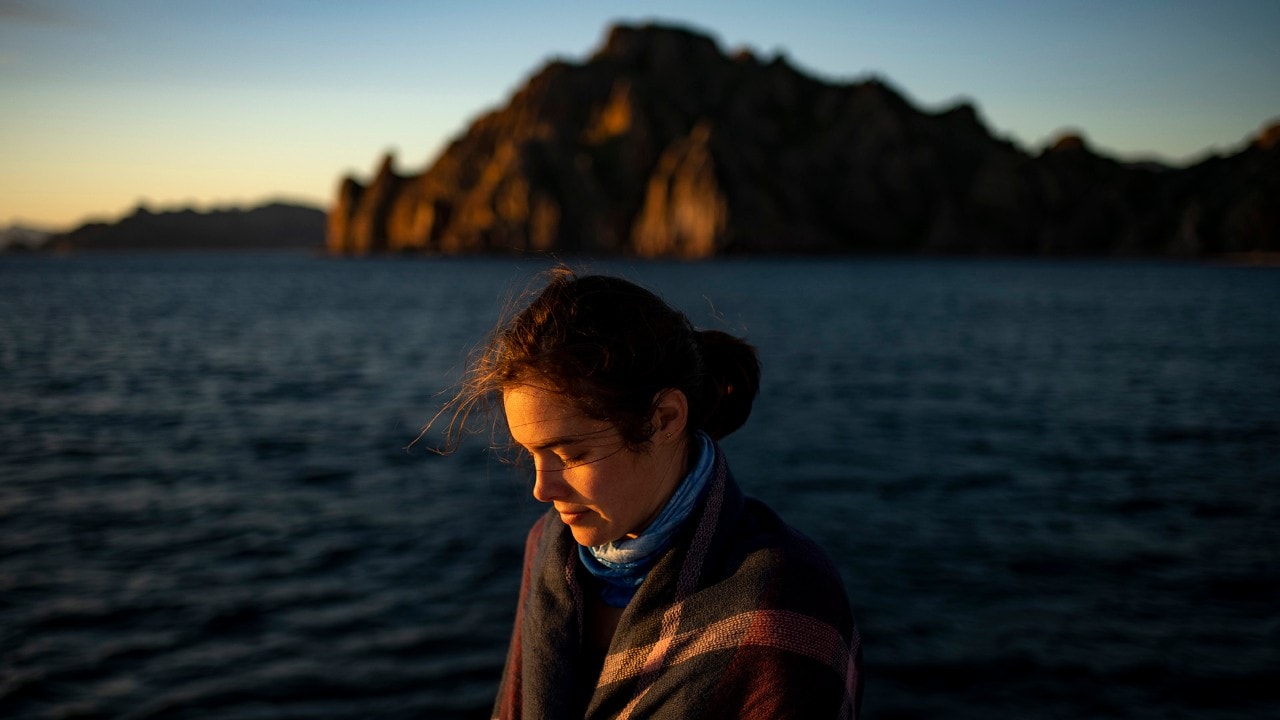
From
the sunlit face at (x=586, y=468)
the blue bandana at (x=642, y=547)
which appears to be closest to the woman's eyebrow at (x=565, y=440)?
the sunlit face at (x=586, y=468)

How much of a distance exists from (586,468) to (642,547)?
0.24 metres

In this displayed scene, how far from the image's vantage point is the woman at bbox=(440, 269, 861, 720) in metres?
1.98

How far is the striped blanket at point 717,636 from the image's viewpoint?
78.0 inches

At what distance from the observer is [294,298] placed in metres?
70.1

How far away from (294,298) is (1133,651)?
7054 centimetres

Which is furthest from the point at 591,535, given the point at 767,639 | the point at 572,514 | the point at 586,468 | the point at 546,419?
the point at 767,639

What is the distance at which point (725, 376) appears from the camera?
7.39 ft

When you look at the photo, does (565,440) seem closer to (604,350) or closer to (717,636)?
(604,350)

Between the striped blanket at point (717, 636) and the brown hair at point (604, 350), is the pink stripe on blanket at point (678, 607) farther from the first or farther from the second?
the brown hair at point (604, 350)

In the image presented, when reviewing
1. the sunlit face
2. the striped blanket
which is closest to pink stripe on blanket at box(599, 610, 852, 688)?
the striped blanket

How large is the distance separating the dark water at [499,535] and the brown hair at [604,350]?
0.58 meters

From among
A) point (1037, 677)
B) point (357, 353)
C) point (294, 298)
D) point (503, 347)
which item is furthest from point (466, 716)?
point (294, 298)

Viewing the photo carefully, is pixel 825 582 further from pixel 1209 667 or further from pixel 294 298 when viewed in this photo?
pixel 294 298

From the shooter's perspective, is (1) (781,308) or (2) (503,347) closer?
(2) (503,347)
